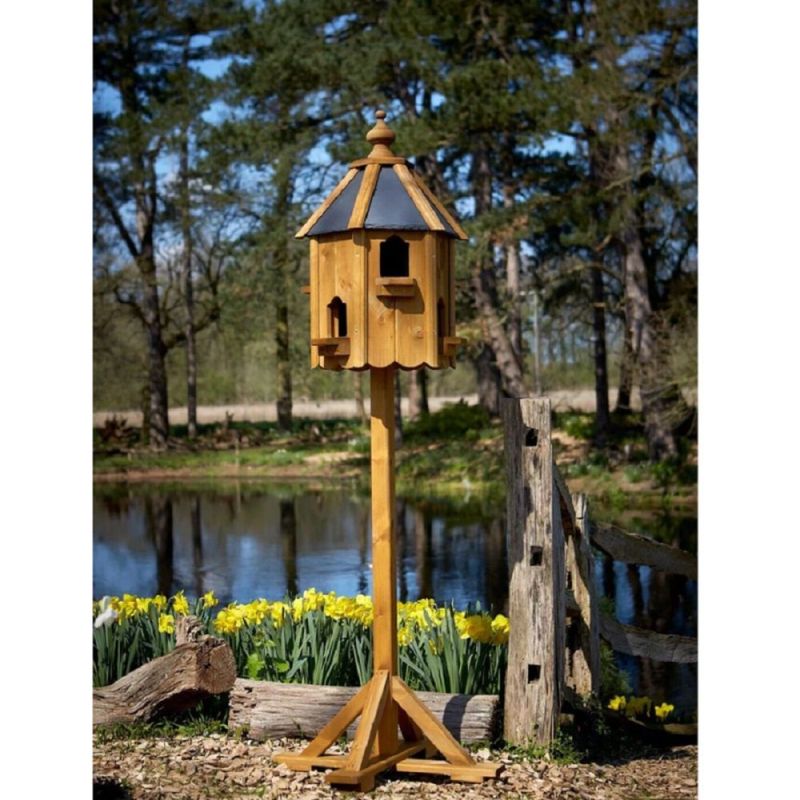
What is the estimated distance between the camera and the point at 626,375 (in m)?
15.1

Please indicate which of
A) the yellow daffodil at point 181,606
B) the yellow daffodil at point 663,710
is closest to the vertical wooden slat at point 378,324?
the yellow daffodil at point 181,606

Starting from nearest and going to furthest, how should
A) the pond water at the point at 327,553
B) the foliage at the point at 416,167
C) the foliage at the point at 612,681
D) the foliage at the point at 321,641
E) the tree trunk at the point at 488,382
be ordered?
the foliage at the point at 321,641
the foliage at the point at 612,681
the pond water at the point at 327,553
the foliage at the point at 416,167
the tree trunk at the point at 488,382

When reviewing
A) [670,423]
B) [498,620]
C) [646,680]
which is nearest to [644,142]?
[670,423]

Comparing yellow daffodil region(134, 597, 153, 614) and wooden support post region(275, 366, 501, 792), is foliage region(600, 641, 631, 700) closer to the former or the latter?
wooden support post region(275, 366, 501, 792)

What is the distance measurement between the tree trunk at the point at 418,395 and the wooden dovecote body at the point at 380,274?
13406 millimetres

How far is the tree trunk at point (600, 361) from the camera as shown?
14883mm

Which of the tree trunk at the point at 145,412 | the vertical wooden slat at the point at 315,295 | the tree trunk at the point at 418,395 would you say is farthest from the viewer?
the tree trunk at the point at 145,412

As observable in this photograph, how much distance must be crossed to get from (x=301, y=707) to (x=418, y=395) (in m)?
13.6

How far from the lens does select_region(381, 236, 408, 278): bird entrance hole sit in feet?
13.9

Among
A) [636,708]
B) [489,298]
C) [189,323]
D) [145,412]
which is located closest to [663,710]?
[636,708]

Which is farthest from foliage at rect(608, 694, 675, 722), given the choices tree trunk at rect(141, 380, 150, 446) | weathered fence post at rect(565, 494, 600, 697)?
tree trunk at rect(141, 380, 150, 446)

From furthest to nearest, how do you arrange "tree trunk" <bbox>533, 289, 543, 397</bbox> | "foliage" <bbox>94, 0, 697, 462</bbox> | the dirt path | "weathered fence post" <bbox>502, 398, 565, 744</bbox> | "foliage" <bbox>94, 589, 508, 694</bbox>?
the dirt path
"tree trunk" <bbox>533, 289, 543, 397</bbox>
"foliage" <bbox>94, 0, 697, 462</bbox>
"foliage" <bbox>94, 589, 508, 694</bbox>
"weathered fence post" <bbox>502, 398, 565, 744</bbox>

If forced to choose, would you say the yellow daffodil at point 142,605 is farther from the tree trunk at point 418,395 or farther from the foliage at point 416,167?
the tree trunk at point 418,395

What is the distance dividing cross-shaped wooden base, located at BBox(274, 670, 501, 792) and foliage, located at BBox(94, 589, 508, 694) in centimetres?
40
